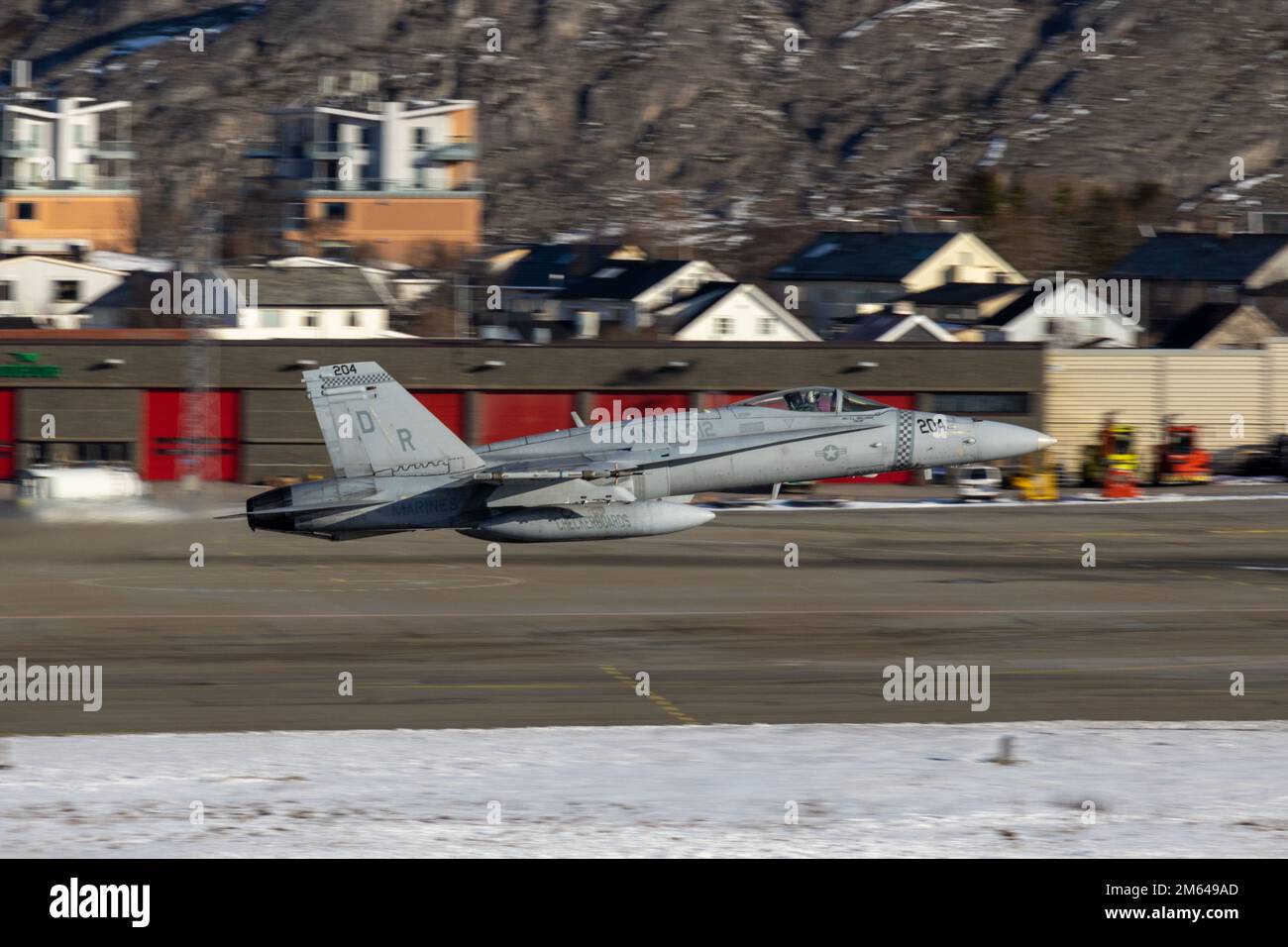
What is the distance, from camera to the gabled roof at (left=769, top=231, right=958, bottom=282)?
112 metres

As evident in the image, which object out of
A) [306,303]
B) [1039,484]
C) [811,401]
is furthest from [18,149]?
[811,401]

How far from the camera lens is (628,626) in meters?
27.0

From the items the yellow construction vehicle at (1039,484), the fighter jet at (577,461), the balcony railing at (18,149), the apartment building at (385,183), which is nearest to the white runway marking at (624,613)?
the fighter jet at (577,461)

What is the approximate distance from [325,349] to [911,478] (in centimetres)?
2100

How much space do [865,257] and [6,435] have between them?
225 ft

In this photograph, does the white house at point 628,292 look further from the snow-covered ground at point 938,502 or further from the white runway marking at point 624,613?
the white runway marking at point 624,613

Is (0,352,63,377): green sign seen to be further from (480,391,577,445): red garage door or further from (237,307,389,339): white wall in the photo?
(237,307,389,339): white wall

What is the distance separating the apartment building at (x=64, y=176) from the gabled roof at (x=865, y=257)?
57.3 metres

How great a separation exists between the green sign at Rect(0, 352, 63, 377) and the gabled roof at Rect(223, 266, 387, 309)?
26684 millimetres

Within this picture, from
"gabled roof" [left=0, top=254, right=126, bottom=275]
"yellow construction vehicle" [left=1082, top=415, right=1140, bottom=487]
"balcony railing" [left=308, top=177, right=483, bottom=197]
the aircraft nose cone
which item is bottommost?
"yellow construction vehicle" [left=1082, top=415, right=1140, bottom=487]

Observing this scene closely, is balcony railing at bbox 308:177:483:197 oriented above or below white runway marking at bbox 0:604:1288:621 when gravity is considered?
above

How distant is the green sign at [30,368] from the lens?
60156 mm

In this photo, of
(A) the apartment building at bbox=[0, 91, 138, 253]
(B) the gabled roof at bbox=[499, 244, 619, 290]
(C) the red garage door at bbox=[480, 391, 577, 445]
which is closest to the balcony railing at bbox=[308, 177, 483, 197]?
(B) the gabled roof at bbox=[499, 244, 619, 290]

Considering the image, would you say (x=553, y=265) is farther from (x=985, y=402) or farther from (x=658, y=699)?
(x=658, y=699)
